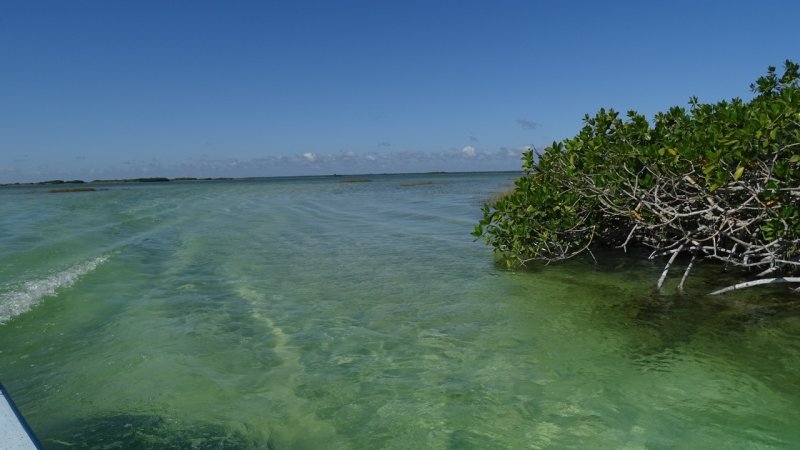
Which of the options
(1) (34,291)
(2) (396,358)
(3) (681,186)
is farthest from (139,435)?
(3) (681,186)

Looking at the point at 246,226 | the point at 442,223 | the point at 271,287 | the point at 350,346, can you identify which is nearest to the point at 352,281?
the point at 271,287

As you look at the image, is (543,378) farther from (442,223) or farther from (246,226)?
(246,226)

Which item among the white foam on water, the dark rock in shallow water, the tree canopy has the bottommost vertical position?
the dark rock in shallow water

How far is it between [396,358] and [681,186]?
4.81 metres

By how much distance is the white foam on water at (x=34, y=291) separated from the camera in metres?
7.24

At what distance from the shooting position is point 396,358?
532cm

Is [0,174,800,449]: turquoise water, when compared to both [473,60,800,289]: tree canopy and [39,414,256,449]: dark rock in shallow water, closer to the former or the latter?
[39,414,256,449]: dark rock in shallow water

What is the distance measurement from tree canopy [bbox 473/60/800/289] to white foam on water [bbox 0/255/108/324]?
7146 mm

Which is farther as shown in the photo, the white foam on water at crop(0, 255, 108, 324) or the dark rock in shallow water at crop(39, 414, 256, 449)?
the white foam on water at crop(0, 255, 108, 324)

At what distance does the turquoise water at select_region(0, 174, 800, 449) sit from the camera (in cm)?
390

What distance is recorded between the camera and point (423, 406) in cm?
427

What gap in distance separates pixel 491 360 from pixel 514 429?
4.24 feet

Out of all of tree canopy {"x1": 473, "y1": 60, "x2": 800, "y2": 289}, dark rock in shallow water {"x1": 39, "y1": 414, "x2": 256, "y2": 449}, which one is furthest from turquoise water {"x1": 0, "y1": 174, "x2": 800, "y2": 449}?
tree canopy {"x1": 473, "y1": 60, "x2": 800, "y2": 289}

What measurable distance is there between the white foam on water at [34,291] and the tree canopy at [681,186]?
7.15 metres
